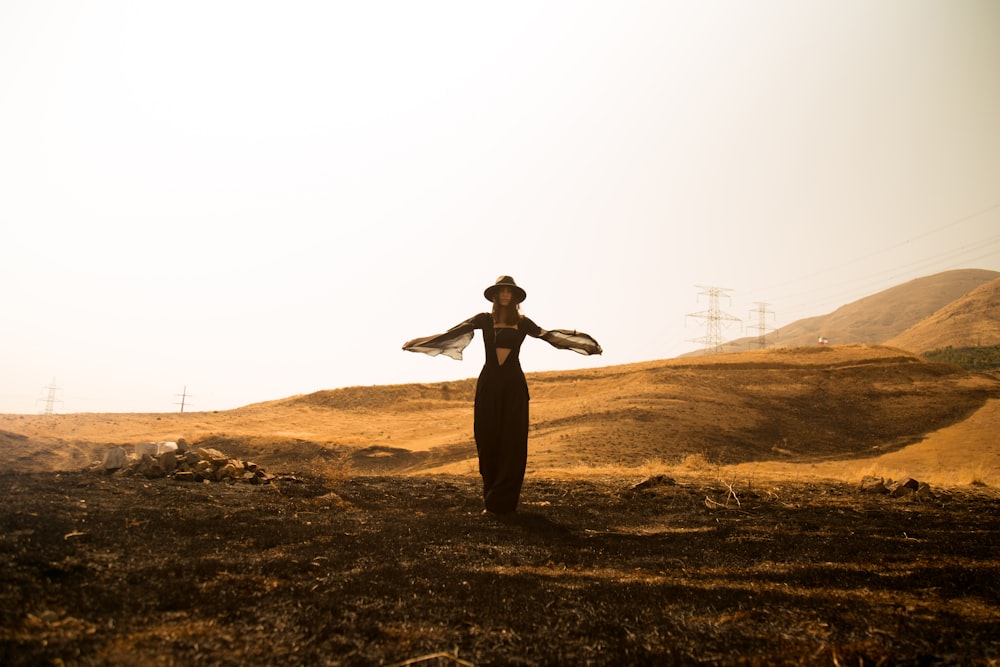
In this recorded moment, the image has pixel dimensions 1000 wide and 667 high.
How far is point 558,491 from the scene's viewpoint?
9.83 m

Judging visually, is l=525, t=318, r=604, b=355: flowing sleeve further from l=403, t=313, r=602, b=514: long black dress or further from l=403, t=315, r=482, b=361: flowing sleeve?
l=403, t=315, r=482, b=361: flowing sleeve

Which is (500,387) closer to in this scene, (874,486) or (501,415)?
(501,415)

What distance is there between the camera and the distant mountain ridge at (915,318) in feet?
236

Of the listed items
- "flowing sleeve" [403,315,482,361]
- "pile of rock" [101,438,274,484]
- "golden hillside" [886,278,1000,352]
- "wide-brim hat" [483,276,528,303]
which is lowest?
"pile of rock" [101,438,274,484]

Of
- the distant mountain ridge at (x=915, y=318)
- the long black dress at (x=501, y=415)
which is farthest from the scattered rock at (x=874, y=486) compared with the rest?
the distant mountain ridge at (x=915, y=318)

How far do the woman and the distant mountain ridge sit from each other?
253ft

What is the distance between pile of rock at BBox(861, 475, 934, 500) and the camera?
9645 mm

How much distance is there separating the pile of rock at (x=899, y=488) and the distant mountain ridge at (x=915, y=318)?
7158 centimetres

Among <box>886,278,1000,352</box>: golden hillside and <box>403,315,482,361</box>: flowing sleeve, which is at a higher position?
<box>886,278,1000,352</box>: golden hillside

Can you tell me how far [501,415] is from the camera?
25.7ft

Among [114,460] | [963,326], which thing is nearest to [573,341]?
[114,460]

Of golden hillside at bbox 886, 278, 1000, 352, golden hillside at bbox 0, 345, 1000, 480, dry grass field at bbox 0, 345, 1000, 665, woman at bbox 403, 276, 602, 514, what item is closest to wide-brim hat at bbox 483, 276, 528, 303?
woman at bbox 403, 276, 602, 514

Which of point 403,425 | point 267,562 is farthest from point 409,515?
point 403,425

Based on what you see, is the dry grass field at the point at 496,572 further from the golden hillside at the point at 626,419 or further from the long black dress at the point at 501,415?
the golden hillside at the point at 626,419
